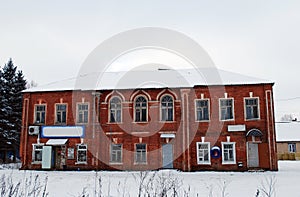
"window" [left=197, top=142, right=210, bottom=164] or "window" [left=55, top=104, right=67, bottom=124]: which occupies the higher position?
"window" [left=55, top=104, right=67, bottom=124]

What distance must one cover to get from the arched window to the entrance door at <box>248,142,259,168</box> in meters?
7.76

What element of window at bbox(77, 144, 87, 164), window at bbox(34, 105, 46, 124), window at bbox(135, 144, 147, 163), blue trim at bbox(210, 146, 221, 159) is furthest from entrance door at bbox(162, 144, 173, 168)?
window at bbox(34, 105, 46, 124)

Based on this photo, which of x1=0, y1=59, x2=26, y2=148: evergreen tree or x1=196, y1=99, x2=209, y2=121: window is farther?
x1=0, y1=59, x2=26, y2=148: evergreen tree

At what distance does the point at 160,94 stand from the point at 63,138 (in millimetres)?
8067

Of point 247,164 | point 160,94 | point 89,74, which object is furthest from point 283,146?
point 89,74

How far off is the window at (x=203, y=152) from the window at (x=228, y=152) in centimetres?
110

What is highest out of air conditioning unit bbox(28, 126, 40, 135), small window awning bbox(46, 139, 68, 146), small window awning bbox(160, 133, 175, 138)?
air conditioning unit bbox(28, 126, 40, 135)

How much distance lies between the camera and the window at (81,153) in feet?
81.7

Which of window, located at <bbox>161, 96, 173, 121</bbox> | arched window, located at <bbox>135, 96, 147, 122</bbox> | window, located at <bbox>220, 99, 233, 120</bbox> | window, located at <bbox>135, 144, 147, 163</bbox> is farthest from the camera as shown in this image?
arched window, located at <bbox>135, 96, 147, 122</bbox>

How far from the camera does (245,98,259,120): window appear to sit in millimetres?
23684

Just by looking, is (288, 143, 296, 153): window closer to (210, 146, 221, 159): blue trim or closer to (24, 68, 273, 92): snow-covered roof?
(24, 68, 273, 92): snow-covered roof

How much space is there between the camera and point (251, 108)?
78.1ft

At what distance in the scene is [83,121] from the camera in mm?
25578

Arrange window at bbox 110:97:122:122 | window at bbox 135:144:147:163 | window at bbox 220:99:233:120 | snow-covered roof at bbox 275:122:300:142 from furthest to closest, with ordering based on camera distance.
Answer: snow-covered roof at bbox 275:122:300:142 → window at bbox 110:97:122:122 → window at bbox 135:144:147:163 → window at bbox 220:99:233:120
